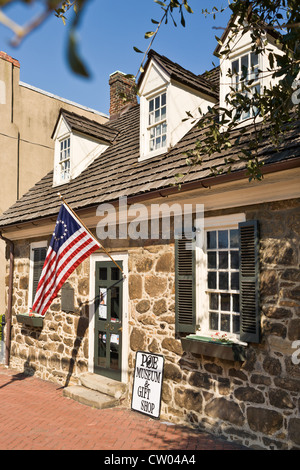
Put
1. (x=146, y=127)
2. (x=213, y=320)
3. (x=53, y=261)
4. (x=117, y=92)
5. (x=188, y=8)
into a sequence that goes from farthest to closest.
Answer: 1. (x=117, y=92)
2. (x=146, y=127)
3. (x=53, y=261)
4. (x=213, y=320)
5. (x=188, y=8)

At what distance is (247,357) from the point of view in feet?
18.0

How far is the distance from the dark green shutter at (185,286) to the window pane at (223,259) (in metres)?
0.42

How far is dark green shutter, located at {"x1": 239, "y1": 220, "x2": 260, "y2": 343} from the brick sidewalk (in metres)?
1.58

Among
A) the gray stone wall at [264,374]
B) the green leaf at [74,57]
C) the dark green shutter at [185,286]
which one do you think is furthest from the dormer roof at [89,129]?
the green leaf at [74,57]

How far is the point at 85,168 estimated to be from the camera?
34.6 ft

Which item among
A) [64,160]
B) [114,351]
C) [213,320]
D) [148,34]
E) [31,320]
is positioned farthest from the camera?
[64,160]

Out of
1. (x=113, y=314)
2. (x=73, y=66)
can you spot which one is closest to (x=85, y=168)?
(x=113, y=314)

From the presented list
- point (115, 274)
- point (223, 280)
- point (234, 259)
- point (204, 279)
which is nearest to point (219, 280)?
point (223, 280)

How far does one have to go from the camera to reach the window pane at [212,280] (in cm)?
634

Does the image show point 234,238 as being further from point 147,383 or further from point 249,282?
point 147,383

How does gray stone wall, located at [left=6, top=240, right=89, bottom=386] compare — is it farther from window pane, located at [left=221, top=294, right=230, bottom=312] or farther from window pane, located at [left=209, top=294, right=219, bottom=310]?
window pane, located at [left=221, top=294, right=230, bottom=312]

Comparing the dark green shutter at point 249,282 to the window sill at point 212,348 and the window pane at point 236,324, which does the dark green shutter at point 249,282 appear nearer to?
the window sill at point 212,348

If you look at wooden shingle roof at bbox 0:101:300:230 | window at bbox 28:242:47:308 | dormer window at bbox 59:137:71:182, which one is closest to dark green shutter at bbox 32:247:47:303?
window at bbox 28:242:47:308

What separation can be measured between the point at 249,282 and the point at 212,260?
0.96 m
